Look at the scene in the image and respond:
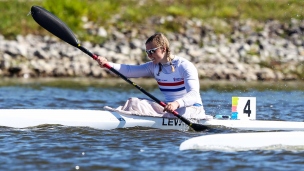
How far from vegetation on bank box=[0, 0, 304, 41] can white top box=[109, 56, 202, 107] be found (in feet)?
41.6

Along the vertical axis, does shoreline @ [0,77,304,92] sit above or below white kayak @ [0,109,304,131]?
above

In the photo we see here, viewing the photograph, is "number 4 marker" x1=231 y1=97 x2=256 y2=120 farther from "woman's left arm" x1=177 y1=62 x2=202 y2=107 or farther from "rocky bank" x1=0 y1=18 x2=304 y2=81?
"rocky bank" x1=0 y1=18 x2=304 y2=81

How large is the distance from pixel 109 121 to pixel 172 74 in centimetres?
103

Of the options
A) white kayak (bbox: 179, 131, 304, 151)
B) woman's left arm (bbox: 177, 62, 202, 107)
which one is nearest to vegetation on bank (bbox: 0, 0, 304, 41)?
woman's left arm (bbox: 177, 62, 202, 107)

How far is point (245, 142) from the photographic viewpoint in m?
8.48

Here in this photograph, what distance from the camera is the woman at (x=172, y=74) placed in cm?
991

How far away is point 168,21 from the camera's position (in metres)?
24.6

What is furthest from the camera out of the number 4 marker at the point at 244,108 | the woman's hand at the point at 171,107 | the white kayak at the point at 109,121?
the number 4 marker at the point at 244,108

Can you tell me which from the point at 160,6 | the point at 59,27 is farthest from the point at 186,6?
the point at 59,27

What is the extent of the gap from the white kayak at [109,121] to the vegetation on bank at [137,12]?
1275 cm

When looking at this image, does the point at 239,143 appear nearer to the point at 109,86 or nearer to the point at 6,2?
the point at 109,86

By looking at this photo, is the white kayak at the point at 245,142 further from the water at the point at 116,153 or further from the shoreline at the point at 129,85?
the shoreline at the point at 129,85

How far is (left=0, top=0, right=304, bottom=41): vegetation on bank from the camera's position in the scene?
934 inches

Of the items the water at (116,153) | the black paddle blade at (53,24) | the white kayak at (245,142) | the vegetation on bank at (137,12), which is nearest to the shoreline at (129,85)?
the vegetation on bank at (137,12)
